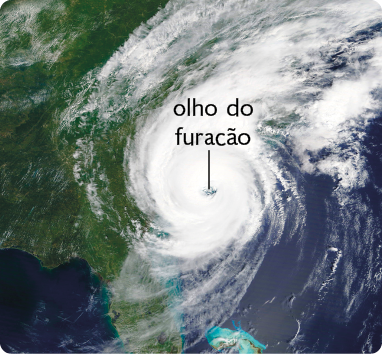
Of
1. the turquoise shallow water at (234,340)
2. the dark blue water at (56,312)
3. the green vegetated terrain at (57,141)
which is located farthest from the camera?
the green vegetated terrain at (57,141)

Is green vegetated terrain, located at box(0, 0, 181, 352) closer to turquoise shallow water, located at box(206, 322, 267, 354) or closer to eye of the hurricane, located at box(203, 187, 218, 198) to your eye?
turquoise shallow water, located at box(206, 322, 267, 354)

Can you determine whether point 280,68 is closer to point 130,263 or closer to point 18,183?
point 130,263

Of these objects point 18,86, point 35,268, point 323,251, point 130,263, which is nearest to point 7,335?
point 35,268

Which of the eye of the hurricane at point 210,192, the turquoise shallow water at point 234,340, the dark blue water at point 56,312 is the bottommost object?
the turquoise shallow water at point 234,340

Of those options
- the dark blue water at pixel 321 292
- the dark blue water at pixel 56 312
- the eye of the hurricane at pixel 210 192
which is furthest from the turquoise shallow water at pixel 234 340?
the eye of the hurricane at pixel 210 192

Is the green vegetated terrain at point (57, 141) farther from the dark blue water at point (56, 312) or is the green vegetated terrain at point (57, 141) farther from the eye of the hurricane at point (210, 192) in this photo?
the eye of the hurricane at point (210, 192)

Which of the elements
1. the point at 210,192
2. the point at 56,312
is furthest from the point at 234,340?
the point at 56,312
